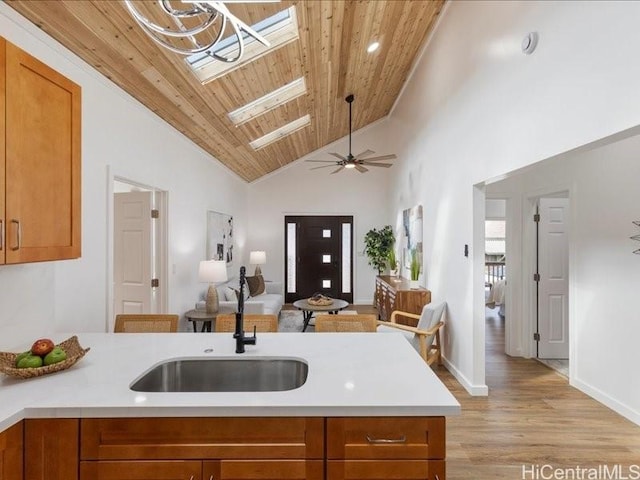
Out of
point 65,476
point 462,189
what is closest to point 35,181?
point 65,476

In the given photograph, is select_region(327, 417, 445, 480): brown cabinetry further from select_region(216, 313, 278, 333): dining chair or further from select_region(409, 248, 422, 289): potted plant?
select_region(409, 248, 422, 289): potted plant

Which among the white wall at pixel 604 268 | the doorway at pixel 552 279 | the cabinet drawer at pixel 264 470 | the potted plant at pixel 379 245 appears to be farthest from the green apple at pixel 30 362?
the potted plant at pixel 379 245

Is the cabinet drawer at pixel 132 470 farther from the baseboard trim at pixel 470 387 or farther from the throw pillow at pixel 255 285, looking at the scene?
the throw pillow at pixel 255 285

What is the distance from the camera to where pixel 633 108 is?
1596mm

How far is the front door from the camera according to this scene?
7961 mm

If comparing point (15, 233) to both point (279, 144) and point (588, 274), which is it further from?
point (279, 144)

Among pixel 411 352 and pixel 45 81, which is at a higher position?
pixel 45 81

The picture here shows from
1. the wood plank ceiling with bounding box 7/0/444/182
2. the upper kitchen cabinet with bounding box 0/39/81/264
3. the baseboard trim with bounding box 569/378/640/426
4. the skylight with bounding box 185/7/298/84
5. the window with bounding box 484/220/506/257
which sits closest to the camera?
the upper kitchen cabinet with bounding box 0/39/81/264

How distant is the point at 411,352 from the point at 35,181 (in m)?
1.93

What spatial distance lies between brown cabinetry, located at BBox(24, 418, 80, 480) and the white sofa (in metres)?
3.13

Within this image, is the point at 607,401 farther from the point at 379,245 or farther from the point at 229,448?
the point at 379,245

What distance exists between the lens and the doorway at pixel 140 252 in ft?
12.2

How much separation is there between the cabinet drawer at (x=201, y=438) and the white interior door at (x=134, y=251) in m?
2.66

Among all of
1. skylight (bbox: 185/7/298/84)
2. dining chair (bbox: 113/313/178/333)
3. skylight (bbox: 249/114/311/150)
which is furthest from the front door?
dining chair (bbox: 113/313/178/333)
